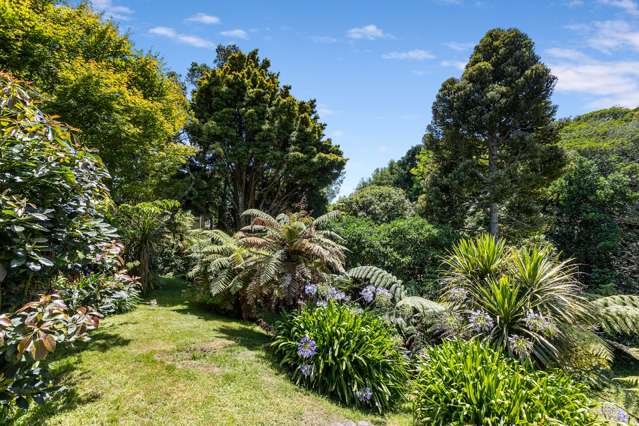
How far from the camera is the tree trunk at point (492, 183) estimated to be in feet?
35.4

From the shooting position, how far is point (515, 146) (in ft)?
36.6

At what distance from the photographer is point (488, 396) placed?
3244 millimetres

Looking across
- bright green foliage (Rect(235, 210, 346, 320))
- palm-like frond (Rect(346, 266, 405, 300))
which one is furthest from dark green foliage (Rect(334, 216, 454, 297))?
bright green foliage (Rect(235, 210, 346, 320))

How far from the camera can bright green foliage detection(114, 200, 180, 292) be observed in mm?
7977

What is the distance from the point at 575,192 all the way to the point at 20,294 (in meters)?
13.6

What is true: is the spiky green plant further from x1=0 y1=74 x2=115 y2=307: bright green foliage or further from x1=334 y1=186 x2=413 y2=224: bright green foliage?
x1=334 y1=186 x2=413 y2=224: bright green foliage

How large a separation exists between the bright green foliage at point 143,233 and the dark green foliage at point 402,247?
5.24 metres

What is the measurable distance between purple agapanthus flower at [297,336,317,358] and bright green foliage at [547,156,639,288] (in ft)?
31.2

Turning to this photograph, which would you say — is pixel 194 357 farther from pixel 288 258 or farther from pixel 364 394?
pixel 364 394

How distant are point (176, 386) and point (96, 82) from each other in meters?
7.50

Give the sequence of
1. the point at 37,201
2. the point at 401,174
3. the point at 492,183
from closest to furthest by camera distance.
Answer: the point at 37,201, the point at 492,183, the point at 401,174

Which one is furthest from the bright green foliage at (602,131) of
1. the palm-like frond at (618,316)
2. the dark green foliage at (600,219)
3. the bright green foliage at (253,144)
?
the bright green foliage at (253,144)

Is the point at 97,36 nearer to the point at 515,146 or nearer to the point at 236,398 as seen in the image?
the point at 236,398

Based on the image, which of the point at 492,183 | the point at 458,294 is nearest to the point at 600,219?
the point at 492,183
